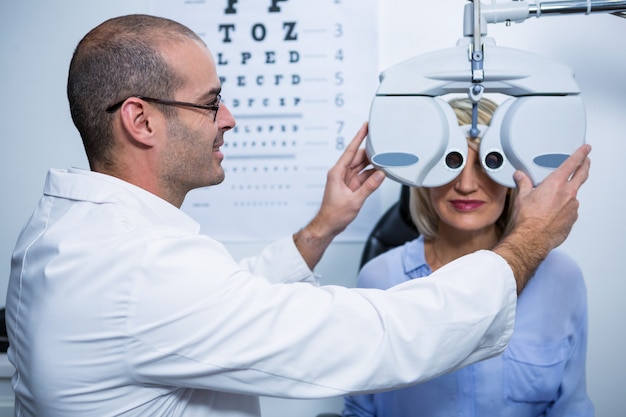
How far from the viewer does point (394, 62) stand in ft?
5.17

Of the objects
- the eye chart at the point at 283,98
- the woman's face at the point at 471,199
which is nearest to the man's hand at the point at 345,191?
the woman's face at the point at 471,199

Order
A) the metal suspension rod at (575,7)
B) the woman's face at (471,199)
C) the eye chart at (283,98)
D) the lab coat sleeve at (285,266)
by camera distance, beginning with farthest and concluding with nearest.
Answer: the eye chart at (283,98) → the lab coat sleeve at (285,266) → the woman's face at (471,199) → the metal suspension rod at (575,7)

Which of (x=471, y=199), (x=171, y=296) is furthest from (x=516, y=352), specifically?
(x=171, y=296)

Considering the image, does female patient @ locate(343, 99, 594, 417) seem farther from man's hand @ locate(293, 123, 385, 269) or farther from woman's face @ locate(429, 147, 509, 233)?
man's hand @ locate(293, 123, 385, 269)

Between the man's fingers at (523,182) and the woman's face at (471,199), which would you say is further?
the woman's face at (471,199)

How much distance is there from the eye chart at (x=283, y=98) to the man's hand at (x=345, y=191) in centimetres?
41

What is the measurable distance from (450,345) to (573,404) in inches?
19.1

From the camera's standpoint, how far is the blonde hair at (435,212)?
120 cm

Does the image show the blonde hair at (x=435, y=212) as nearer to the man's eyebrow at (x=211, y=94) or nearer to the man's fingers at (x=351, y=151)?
the man's fingers at (x=351, y=151)

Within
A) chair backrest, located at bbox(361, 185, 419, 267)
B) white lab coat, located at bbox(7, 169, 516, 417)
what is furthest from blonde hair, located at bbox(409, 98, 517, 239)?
white lab coat, located at bbox(7, 169, 516, 417)

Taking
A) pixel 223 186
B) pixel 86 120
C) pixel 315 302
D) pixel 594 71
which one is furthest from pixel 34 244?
pixel 594 71

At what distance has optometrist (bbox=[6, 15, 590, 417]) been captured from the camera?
0.77 meters

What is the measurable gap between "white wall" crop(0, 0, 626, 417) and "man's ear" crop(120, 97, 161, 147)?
2.53 feet

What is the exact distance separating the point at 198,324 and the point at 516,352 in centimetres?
Result: 66
